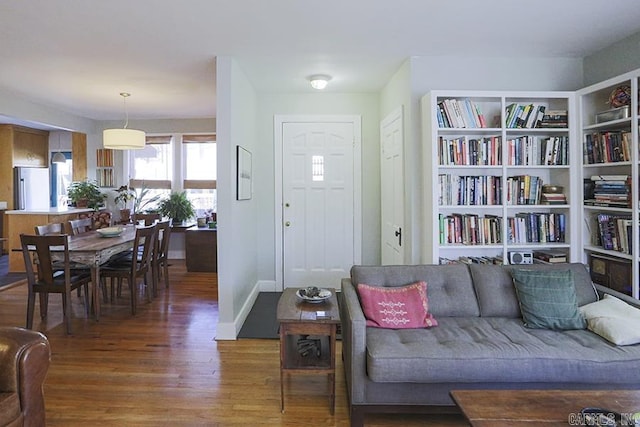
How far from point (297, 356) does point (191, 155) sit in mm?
5339

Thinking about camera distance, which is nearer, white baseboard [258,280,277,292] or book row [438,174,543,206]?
book row [438,174,543,206]

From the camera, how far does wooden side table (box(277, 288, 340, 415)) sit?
7.56 feet

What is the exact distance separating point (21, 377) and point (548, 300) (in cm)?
293

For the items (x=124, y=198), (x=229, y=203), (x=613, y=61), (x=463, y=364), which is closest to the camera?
(x=463, y=364)

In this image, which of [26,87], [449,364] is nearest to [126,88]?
[26,87]

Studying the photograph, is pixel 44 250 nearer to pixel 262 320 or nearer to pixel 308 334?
pixel 262 320

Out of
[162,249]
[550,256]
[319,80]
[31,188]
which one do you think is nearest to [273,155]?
[319,80]

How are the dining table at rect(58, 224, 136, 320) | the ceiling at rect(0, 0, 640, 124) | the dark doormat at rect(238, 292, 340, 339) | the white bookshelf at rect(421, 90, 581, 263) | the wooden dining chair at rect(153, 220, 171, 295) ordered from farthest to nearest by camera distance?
the wooden dining chair at rect(153, 220, 171, 295)
the dining table at rect(58, 224, 136, 320)
the dark doormat at rect(238, 292, 340, 339)
the white bookshelf at rect(421, 90, 581, 263)
the ceiling at rect(0, 0, 640, 124)

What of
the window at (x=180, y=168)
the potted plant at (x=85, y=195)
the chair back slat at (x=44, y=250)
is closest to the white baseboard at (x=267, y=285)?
the chair back slat at (x=44, y=250)

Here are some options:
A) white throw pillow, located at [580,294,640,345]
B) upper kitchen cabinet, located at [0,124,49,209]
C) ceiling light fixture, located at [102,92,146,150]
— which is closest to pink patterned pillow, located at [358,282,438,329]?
white throw pillow, located at [580,294,640,345]

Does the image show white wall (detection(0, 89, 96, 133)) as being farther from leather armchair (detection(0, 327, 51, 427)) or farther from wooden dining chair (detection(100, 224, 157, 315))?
leather armchair (detection(0, 327, 51, 427))

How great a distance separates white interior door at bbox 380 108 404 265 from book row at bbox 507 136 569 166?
0.95 meters

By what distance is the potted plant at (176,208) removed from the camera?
6565mm

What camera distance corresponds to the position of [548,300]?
2.50 meters
